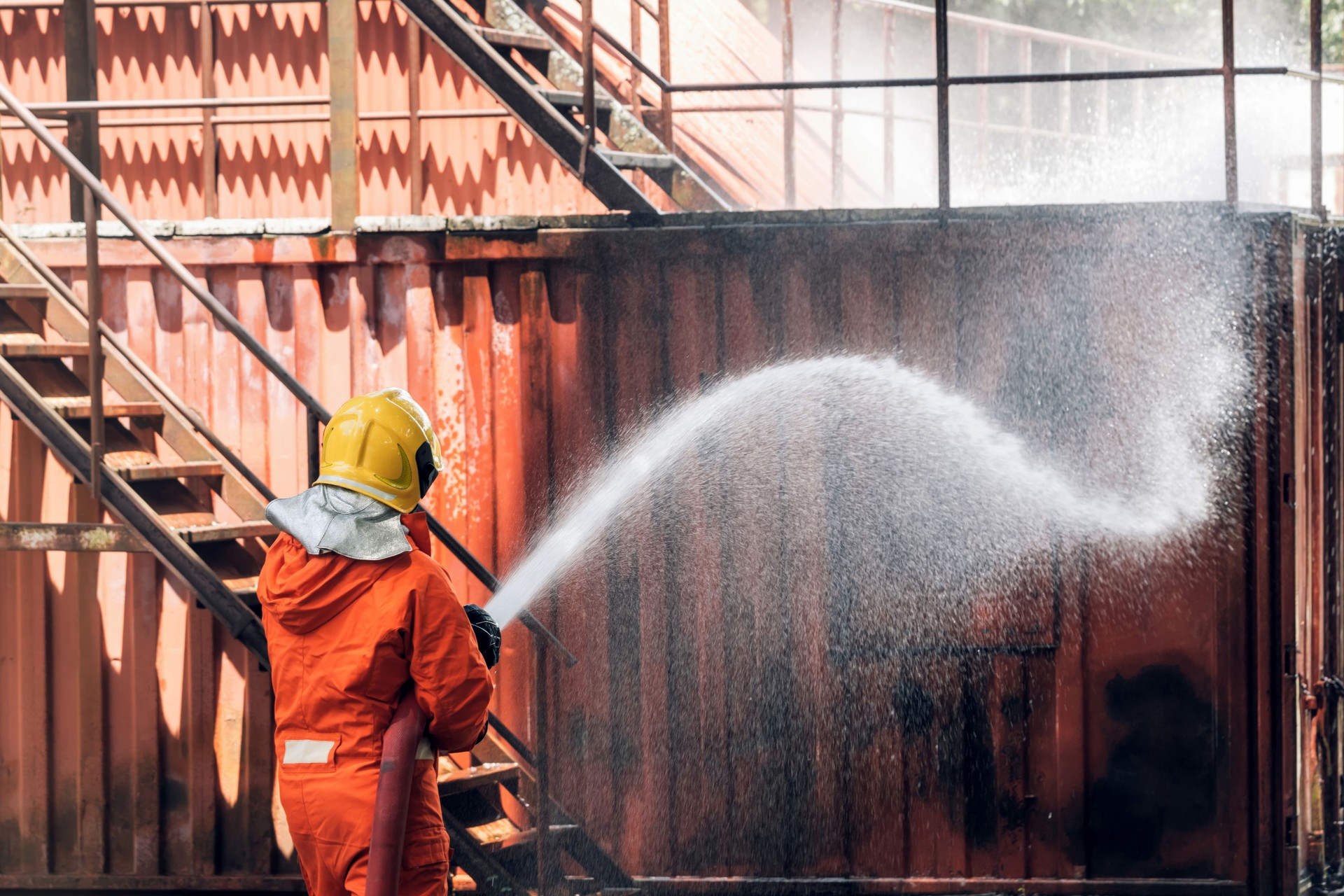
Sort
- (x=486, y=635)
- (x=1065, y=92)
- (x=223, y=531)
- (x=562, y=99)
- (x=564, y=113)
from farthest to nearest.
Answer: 1. (x=1065, y=92)
2. (x=564, y=113)
3. (x=562, y=99)
4. (x=223, y=531)
5. (x=486, y=635)

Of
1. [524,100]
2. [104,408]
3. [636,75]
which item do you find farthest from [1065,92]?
[104,408]

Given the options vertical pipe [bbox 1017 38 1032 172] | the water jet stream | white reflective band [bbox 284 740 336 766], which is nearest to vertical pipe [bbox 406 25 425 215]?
the water jet stream

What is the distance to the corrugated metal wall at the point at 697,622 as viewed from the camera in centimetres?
588

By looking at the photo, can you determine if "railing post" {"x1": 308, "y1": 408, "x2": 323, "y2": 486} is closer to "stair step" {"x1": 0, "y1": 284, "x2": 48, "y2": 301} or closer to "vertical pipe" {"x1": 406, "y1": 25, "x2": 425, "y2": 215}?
"stair step" {"x1": 0, "y1": 284, "x2": 48, "y2": 301}

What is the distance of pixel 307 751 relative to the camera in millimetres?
3248

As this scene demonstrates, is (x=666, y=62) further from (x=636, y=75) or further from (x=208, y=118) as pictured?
(x=208, y=118)

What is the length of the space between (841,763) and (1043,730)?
3.26ft

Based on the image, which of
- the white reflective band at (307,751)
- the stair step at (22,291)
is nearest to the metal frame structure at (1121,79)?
the stair step at (22,291)

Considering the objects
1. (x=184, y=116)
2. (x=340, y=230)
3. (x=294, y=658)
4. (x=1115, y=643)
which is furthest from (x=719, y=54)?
(x=294, y=658)

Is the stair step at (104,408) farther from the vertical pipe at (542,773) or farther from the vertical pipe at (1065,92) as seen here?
the vertical pipe at (1065,92)

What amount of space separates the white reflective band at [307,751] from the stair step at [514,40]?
15.1ft

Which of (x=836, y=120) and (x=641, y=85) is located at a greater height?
(x=641, y=85)

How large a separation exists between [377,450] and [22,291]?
3497mm

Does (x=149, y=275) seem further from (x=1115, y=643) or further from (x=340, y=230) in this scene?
(x=1115, y=643)
